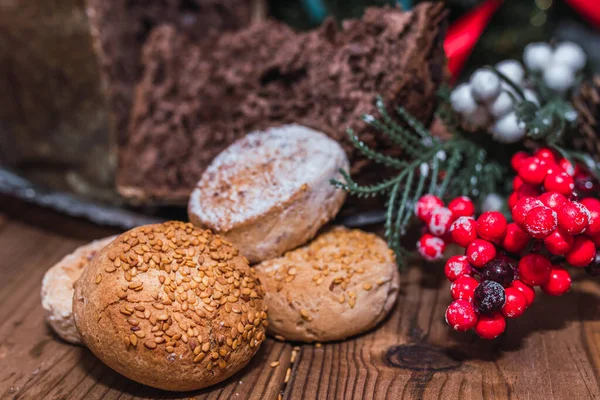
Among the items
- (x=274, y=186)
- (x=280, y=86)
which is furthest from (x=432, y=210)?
(x=280, y=86)

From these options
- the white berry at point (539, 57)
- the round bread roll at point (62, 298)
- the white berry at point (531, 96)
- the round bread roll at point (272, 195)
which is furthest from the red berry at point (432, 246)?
the round bread roll at point (62, 298)

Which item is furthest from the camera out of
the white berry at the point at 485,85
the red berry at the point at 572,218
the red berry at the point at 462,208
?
the white berry at the point at 485,85

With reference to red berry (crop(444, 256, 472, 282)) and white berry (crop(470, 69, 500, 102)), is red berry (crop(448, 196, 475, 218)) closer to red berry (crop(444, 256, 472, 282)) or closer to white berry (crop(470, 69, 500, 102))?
red berry (crop(444, 256, 472, 282))

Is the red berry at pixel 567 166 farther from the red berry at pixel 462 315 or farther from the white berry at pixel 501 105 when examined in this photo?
the red berry at pixel 462 315

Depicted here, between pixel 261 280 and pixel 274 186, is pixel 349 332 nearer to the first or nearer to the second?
pixel 261 280

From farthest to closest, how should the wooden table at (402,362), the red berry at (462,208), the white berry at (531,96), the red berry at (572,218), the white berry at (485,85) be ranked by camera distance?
the white berry at (531,96)
the white berry at (485,85)
the red berry at (462,208)
the wooden table at (402,362)
the red berry at (572,218)

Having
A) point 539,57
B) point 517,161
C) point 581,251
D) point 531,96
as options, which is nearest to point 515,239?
point 581,251

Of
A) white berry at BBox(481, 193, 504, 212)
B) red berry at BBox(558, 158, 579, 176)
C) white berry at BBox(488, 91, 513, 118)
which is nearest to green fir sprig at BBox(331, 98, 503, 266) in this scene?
white berry at BBox(481, 193, 504, 212)
